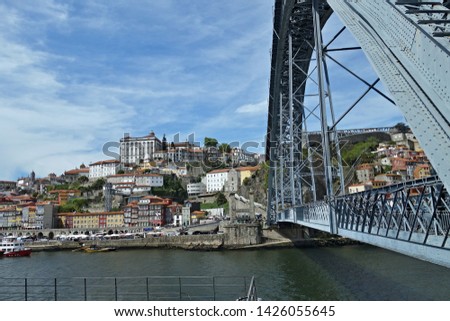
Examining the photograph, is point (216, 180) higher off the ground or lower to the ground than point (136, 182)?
lower

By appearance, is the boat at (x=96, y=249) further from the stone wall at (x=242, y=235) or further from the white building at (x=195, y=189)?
the white building at (x=195, y=189)

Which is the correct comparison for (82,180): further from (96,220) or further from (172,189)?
(96,220)

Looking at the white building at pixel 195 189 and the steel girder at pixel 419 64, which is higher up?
the white building at pixel 195 189

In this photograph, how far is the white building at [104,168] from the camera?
82.0m

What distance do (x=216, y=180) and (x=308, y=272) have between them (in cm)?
5293

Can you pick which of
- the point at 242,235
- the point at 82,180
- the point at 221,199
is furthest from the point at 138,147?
the point at 242,235

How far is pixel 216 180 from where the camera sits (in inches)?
2781

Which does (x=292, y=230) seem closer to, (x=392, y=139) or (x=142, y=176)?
(x=392, y=139)

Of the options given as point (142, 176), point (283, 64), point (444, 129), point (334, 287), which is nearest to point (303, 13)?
point (283, 64)

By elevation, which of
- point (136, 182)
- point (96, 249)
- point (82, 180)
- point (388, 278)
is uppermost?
point (82, 180)

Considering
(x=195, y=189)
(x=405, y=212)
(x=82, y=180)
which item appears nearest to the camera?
(x=405, y=212)

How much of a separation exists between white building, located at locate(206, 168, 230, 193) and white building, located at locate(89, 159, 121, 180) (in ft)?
74.7

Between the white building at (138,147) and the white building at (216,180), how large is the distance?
23970 millimetres

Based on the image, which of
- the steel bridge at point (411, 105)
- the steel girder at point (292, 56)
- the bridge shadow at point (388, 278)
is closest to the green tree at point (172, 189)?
the steel girder at point (292, 56)
